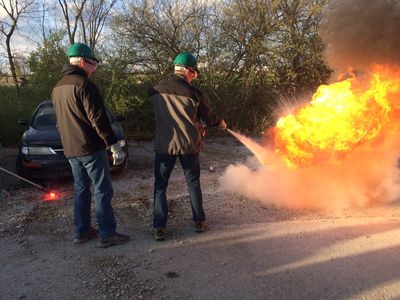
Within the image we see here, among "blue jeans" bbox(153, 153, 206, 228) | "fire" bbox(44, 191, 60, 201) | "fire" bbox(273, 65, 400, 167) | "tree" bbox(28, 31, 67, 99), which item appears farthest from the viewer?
"tree" bbox(28, 31, 67, 99)

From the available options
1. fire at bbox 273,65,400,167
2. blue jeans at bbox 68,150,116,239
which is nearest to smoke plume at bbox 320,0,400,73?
fire at bbox 273,65,400,167

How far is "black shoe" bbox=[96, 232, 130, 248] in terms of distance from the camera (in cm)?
456

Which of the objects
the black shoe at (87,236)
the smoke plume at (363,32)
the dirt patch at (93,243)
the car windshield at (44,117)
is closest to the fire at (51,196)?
the dirt patch at (93,243)

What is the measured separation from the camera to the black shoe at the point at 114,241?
456cm

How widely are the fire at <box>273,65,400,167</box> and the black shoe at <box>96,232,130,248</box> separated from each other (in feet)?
8.58

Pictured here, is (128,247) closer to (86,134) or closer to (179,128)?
(86,134)

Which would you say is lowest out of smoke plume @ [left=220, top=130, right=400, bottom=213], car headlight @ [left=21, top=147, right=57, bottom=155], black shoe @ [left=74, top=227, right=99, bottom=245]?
black shoe @ [left=74, top=227, right=99, bottom=245]

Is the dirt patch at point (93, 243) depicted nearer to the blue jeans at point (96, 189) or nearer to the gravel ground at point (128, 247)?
the gravel ground at point (128, 247)

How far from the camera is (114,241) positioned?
15.1 ft

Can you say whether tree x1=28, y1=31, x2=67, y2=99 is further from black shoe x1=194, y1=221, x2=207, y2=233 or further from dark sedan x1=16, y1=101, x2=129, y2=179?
black shoe x1=194, y1=221, x2=207, y2=233

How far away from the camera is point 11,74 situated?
1597 cm

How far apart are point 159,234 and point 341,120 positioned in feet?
9.54

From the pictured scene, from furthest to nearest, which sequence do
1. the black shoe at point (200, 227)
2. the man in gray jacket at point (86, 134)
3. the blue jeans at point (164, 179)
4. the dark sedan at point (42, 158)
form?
the dark sedan at point (42, 158) < the black shoe at point (200, 227) < the blue jeans at point (164, 179) < the man in gray jacket at point (86, 134)

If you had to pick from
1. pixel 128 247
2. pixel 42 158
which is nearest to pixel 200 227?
pixel 128 247
